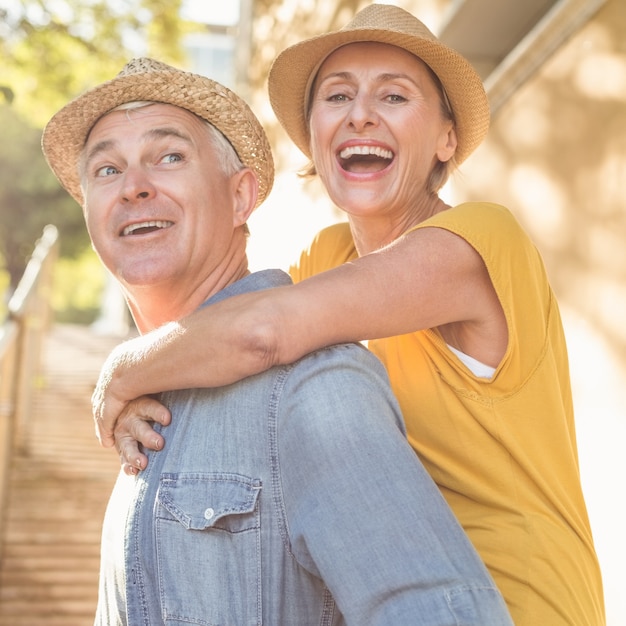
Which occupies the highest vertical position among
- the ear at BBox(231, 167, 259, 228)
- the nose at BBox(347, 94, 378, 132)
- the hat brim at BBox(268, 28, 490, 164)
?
the hat brim at BBox(268, 28, 490, 164)

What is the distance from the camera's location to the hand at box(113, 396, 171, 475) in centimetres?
171

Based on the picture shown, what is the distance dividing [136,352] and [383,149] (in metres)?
0.99

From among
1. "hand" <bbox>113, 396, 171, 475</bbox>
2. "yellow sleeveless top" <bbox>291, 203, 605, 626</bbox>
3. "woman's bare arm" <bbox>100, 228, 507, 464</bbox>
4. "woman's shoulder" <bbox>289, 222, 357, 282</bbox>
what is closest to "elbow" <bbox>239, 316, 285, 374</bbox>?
"woman's bare arm" <bbox>100, 228, 507, 464</bbox>

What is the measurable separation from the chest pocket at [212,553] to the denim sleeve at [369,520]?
3.0 inches

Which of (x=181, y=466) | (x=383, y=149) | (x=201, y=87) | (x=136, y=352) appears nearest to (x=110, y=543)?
(x=181, y=466)

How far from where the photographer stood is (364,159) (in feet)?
8.35

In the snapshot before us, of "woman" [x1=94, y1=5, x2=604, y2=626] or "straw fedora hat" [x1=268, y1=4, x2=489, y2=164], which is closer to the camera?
"woman" [x1=94, y1=5, x2=604, y2=626]

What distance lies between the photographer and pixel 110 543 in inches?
69.0

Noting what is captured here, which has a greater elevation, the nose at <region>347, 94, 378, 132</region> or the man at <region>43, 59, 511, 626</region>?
the nose at <region>347, 94, 378, 132</region>

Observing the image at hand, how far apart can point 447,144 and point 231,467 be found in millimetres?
1496

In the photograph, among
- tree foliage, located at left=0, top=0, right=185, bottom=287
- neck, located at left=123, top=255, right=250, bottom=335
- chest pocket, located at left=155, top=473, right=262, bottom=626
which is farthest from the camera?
tree foliage, located at left=0, top=0, right=185, bottom=287

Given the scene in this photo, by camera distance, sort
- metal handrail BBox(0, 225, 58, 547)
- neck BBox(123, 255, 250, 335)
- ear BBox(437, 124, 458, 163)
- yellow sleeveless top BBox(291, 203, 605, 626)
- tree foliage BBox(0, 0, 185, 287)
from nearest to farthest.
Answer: yellow sleeveless top BBox(291, 203, 605, 626)
neck BBox(123, 255, 250, 335)
ear BBox(437, 124, 458, 163)
metal handrail BBox(0, 225, 58, 547)
tree foliage BBox(0, 0, 185, 287)

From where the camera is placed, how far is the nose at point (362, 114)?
2430 millimetres

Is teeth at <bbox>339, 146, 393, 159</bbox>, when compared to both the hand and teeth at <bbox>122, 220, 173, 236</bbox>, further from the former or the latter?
the hand
